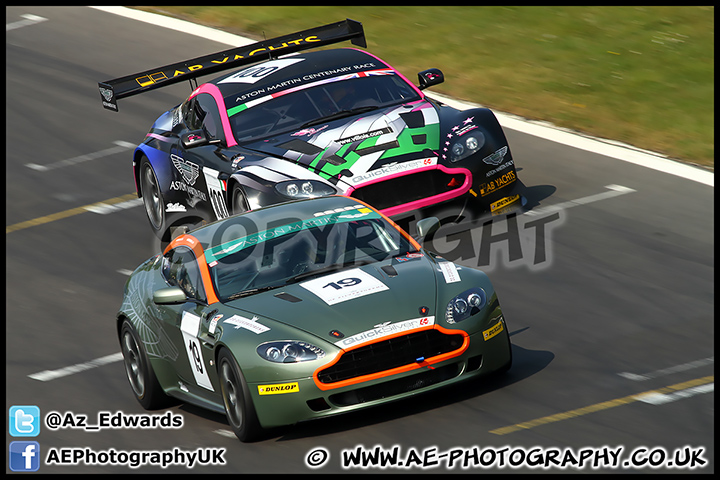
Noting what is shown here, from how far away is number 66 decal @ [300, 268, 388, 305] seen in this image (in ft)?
25.3

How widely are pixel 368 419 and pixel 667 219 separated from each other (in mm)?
5285

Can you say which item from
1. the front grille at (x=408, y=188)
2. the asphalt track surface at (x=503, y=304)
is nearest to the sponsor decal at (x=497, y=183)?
the front grille at (x=408, y=188)

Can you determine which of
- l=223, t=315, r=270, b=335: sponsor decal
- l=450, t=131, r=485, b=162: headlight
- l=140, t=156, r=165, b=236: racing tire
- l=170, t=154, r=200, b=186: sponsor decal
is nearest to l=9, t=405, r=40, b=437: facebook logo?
l=223, t=315, r=270, b=335: sponsor decal

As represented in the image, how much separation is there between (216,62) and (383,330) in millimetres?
6117

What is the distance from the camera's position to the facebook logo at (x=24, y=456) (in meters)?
7.89

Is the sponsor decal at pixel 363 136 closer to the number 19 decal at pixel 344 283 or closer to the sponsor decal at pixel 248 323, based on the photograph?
Result: the number 19 decal at pixel 344 283

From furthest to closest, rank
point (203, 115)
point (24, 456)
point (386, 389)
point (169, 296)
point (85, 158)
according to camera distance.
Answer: point (85, 158) → point (203, 115) → point (169, 296) → point (24, 456) → point (386, 389)

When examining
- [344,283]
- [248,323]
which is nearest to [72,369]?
[248,323]

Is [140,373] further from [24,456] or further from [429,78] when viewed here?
[429,78]

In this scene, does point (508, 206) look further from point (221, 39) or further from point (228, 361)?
point (221, 39)

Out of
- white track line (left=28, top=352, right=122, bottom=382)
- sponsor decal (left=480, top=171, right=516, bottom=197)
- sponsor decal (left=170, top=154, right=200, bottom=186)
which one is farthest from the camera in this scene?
sponsor decal (left=170, top=154, right=200, bottom=186)

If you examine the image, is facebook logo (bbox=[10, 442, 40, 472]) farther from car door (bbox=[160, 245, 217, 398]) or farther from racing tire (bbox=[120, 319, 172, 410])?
Answer: car door (bbox=[160, 245, 217, 398])

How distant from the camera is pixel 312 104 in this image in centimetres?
1208

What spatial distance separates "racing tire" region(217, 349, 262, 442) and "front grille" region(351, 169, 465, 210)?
138 inches
